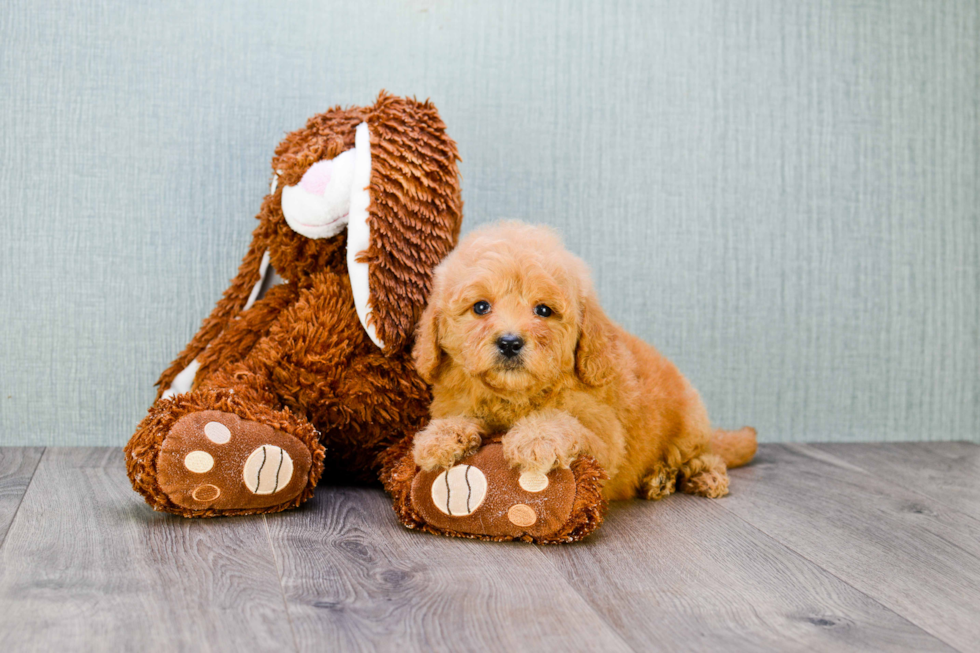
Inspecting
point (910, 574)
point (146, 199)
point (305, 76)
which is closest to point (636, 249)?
point (305, 76)

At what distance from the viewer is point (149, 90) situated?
82.2 inches

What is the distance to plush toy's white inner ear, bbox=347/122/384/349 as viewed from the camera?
1635mm

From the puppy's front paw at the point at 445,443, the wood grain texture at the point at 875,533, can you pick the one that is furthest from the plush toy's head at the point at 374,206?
the wood grain texture at the point at 875,533

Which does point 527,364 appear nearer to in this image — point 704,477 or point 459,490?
point 459,490

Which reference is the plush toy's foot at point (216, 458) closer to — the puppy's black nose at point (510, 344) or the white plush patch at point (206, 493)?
the white plush patch at point (206, 493)

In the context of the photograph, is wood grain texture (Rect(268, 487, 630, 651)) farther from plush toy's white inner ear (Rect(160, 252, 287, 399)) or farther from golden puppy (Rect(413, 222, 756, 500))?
plush toy's white inner ear (Rect(160, 252, 287, 399))

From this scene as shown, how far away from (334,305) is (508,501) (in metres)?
0.60

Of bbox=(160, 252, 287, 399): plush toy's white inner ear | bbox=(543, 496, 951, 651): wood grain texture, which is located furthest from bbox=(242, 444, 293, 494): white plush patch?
bbox=(543, 496, 951, 651): wood grain texture

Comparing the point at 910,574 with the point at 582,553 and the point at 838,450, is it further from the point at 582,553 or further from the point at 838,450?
the point at 838,450

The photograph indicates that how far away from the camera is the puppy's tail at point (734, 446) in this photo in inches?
81.9

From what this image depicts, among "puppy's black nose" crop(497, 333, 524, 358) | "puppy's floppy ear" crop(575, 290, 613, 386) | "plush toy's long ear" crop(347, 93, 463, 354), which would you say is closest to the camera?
"puppy's black nose" crop(497, 333, 524, 358)

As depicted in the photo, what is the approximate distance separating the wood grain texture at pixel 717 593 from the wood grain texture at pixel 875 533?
0.17 feet

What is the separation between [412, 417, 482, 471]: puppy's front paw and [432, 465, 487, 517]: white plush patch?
25 mm

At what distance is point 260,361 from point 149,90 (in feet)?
2.96
